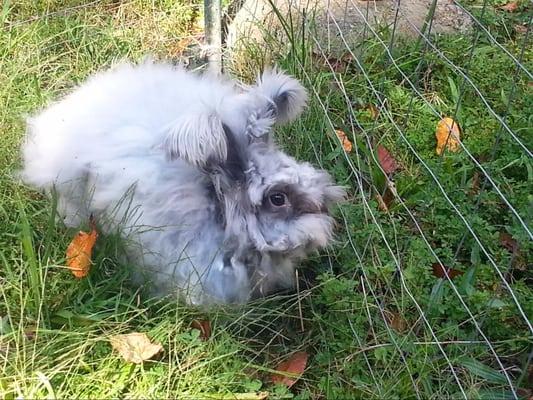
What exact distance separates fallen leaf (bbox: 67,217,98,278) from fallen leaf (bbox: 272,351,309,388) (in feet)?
2.28

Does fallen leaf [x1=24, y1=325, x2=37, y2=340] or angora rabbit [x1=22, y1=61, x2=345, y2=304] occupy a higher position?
angora rabbit [x1=22, y1=61, x2=345, y2=304]

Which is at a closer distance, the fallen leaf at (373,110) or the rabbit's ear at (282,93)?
the rabbit's ear at (282,93)

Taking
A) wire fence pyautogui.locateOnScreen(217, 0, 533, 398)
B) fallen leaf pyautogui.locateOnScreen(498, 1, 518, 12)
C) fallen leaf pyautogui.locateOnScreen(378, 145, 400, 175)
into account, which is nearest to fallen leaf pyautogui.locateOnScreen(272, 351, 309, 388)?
wire fence pyautogui.locateOnScreen(217, 0, 533, 398)

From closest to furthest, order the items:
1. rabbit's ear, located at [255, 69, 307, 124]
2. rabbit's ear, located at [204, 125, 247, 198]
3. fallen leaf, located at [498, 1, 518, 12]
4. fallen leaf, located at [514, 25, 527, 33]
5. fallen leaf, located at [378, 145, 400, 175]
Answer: rabbit's ear, located at [204, 125, 247, 198], rabbit's ear, located at [255, 69, 307, 124], fallen leaf, located at [378, 145, 400, 175], fallen leaf, located at [514, 25, 527, 33], fallen leaf, located at [498, 1, 518, 12]

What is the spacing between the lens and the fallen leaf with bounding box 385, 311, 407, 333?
2.41 meters

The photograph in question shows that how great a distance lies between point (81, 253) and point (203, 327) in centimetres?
46

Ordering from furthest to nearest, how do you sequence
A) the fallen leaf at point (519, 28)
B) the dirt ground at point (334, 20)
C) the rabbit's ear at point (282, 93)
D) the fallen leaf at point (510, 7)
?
the fallen leaf at point (510, 7) < the fallen leaf at point (519, 28) < the dirt ground at point (334, 20) < the rabbit's ear at point (282, 93)

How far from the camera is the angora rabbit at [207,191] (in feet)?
7.75

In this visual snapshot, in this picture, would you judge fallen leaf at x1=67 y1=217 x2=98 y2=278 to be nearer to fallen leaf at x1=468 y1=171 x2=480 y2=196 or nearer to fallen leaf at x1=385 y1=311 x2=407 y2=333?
fallen leaf at x1=385 y1=311 x2=407 y2=333

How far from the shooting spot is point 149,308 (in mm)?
2385

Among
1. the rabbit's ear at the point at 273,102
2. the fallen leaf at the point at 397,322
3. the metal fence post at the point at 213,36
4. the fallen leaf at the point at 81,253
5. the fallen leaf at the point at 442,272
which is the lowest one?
the fallen leaf at the point at 397,322

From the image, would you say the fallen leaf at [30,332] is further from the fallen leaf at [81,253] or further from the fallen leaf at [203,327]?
the fallen leaf at [203,327]

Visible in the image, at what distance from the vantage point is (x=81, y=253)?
2.40 m

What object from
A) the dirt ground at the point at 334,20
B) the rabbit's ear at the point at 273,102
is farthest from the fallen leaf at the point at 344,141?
the dirt ground at the point at 334,20
